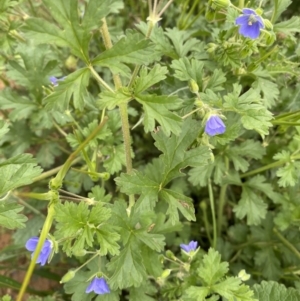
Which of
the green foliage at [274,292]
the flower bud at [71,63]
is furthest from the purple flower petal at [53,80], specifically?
the green foliage at [274,292]

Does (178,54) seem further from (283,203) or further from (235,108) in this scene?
(283,203)

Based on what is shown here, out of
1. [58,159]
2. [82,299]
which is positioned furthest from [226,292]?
[58,159]

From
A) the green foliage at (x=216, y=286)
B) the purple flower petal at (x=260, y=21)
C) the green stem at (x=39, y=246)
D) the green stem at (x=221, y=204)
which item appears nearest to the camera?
the green stem at (x=39, y=246)

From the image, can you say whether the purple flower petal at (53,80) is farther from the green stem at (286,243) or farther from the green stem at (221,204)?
the green stem at (286,243)

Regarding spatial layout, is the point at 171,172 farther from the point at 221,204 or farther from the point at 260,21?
the point at 221,204

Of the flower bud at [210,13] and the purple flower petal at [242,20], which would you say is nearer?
the purple flower petal at [242,20]

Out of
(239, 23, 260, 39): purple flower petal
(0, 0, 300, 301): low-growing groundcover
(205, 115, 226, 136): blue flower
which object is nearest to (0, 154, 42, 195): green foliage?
(0, 0, 300, 301): low-growing groundcover

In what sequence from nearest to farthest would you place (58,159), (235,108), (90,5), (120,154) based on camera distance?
(90,5) → (235,108) → (120,154) → (58,159)
